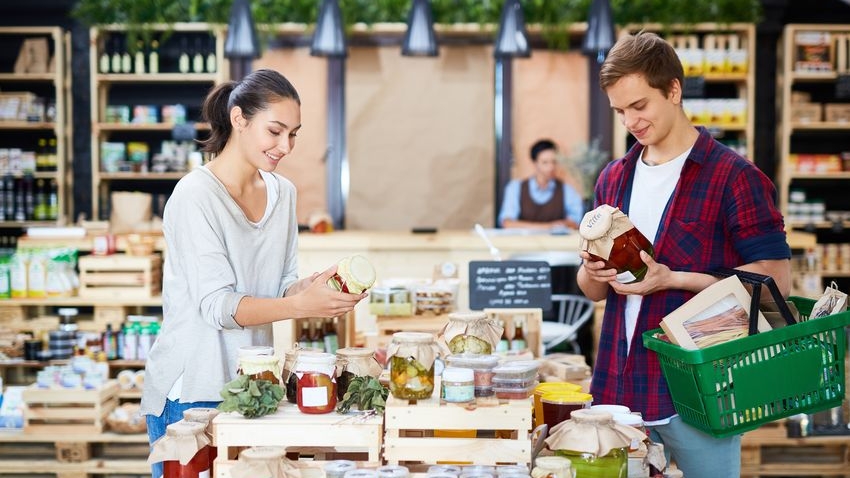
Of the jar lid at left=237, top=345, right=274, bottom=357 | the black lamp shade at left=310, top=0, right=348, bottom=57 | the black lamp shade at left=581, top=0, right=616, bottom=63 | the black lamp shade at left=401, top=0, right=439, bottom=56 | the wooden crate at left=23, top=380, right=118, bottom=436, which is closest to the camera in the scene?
the jar lid at left=237, top=345, right=274, bottom=357

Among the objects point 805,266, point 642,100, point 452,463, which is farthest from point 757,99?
point 452,463

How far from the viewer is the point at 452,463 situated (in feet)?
6.64

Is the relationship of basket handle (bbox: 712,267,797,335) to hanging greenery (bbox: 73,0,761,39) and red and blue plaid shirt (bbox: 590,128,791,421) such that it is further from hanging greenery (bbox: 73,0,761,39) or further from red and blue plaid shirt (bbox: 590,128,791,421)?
hanging greenery (bbox: 73,0,761,39)

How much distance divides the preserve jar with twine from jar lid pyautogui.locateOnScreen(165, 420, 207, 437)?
0.71 m

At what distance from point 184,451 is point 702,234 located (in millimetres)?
1277

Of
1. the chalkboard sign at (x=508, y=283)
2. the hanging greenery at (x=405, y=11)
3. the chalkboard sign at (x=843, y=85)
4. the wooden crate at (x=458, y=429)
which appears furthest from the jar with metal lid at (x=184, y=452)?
the chalkboard sign at (x=843, y=85)

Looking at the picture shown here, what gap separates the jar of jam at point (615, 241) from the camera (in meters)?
2.13

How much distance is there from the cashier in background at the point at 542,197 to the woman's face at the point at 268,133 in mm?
4685

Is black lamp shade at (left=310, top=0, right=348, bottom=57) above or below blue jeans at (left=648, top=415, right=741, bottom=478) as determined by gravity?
above

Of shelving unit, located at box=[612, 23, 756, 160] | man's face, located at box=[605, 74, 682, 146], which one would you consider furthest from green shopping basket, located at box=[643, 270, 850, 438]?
shelving unit, located at box=[612, 23, 756, 160]

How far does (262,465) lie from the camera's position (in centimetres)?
181

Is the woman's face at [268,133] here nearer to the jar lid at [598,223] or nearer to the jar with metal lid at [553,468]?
the jar lid at [598,223]

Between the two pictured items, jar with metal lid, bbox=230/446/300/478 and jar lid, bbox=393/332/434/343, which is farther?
jar lid, bbox=393/332/434/343

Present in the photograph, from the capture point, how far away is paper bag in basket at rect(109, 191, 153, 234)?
6.57 meters
